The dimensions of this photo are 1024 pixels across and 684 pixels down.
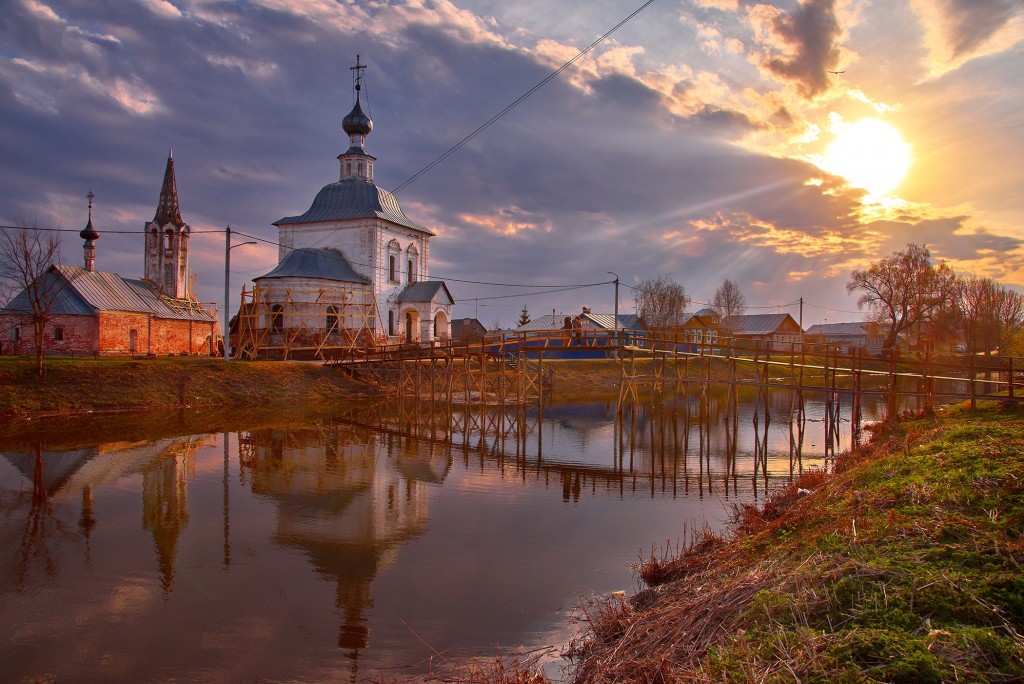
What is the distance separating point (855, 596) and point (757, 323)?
70.0 m

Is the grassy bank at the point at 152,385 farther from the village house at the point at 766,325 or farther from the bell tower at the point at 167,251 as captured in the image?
the village house at the point at 766,325

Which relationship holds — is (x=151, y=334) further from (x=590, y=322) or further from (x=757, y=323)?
(x=757, y=323)

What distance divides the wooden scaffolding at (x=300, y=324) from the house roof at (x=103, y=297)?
380 centimetres

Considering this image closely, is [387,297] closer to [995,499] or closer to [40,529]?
[40,529]

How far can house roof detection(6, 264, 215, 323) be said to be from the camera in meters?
30.8

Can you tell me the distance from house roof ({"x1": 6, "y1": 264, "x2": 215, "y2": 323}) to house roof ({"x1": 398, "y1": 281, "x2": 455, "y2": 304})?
Result: 40.6 feet

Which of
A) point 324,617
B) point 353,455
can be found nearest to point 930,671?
point 324,617

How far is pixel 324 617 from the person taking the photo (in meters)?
6.95

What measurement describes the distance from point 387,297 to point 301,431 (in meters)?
23.1

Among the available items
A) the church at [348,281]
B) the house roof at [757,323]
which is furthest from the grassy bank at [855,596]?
the house roof at [757,323]

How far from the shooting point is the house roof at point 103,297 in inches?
1213

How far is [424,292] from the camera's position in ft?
144

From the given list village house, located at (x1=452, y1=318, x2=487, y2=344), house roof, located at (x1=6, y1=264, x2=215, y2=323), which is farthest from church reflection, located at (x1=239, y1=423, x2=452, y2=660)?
village house, located at (x1=452, y1=318, x2=487, y2=344)

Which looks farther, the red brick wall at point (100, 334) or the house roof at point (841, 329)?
the house roof at point (841, 329)
